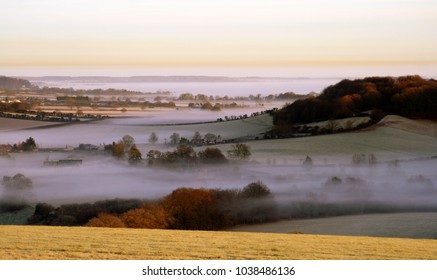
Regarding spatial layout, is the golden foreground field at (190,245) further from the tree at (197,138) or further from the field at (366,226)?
the tree at (197,138)

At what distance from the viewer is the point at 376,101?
14.9m

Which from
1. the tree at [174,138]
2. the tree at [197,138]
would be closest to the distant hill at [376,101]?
the tree at [197,138]

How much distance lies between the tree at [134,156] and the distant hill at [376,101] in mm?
2912

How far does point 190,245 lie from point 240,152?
4.20 metres

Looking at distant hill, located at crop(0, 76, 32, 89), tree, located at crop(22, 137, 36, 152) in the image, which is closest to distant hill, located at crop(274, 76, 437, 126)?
tree, located at crop(22, 137, 36, 152)

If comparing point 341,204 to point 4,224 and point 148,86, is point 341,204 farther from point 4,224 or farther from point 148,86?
point 4,224

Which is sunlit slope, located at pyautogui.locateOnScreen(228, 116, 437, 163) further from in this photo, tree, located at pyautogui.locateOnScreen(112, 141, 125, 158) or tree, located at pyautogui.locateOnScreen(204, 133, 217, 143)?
tree, located at pyautogui.locateOnScreen(112, 141, 125, 158)

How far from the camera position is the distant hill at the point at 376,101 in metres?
15.0

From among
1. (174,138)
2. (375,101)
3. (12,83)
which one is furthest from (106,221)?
(375,101)

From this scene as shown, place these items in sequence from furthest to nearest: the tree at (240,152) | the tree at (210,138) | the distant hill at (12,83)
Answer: the distant hill at (12,83) < the tree at (210,138) < the tree at (240,152)

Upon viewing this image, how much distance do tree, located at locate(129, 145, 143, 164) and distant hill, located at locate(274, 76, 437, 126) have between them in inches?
115

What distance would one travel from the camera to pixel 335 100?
15.2m

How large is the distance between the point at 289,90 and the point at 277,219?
10.5ft

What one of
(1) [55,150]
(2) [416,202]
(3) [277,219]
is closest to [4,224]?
(1) [55,150]
